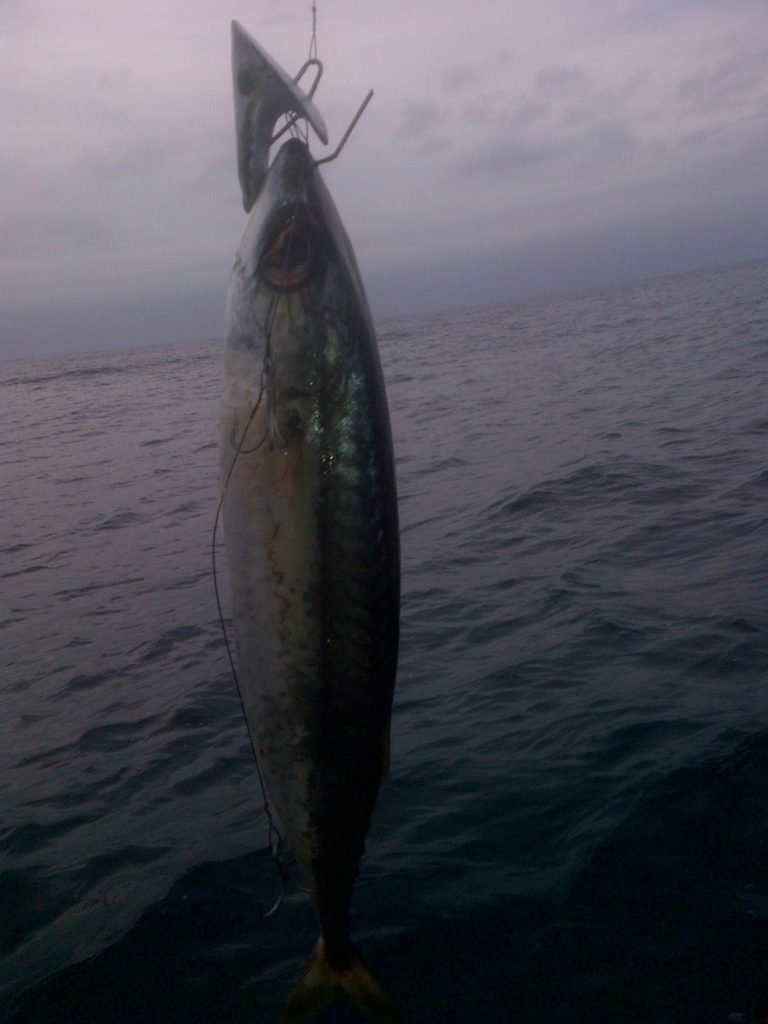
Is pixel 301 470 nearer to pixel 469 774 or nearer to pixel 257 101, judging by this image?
pixel 257 101

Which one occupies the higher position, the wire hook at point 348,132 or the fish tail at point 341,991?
the wire hook at point 348,132

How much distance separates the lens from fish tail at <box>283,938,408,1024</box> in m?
2.73

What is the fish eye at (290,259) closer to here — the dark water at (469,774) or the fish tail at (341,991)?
the fish tail at (341,991)

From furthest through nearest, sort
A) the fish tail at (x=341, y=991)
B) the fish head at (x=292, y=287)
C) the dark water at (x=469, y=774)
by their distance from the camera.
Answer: the dark water at (x=469, y=774) → the fish tail at (x=341, y=991) → the fish head at (x=292, y=287)

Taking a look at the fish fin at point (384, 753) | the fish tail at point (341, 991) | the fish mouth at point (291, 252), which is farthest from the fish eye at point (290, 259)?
the fish tail at point (341, 991)

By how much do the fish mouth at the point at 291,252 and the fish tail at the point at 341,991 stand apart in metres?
2.09

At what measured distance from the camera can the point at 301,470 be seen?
7.23ft

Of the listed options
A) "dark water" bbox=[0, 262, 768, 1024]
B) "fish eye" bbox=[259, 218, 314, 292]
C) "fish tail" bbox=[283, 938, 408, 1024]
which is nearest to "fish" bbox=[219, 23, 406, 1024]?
"fish eye" bbox=[259, 218, 314, 292]

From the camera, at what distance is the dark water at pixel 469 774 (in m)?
4.20

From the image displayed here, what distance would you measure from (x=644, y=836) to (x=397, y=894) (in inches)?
56.9

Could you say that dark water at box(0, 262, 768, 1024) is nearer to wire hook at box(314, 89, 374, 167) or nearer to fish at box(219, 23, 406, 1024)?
fish at box(219, 23, 406, 1024)

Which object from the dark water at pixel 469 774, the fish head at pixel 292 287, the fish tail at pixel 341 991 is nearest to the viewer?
the fish head at pixel 292 287

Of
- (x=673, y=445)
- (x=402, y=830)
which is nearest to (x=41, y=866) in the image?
(x=402, y=830)

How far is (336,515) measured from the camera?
2238 millimetres
